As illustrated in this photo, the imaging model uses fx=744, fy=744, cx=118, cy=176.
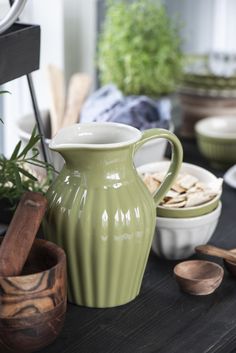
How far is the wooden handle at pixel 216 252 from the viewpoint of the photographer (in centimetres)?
100

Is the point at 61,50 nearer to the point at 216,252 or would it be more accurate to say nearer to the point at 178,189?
the point at 178,189

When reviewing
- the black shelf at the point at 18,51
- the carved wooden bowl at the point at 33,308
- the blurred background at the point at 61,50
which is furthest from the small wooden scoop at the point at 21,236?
the blurred background at the point at 61,50

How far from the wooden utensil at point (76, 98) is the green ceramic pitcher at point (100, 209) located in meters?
0.40

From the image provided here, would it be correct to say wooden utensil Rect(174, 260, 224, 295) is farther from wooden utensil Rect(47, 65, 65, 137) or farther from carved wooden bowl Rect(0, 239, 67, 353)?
wooden utensil Rect(47, 65, 65, 137)

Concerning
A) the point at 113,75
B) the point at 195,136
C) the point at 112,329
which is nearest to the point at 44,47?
the point at 113,75

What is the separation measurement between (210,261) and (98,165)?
0.91 ft

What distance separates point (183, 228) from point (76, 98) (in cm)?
41

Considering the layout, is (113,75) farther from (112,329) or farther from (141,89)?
(112,329)

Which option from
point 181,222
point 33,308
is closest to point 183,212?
point 181,222

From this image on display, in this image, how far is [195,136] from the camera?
1.58 m

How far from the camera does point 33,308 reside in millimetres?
780

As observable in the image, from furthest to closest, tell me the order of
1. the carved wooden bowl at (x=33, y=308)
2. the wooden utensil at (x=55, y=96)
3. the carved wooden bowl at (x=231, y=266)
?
1. the wooden utensil at (x=55, y=96)
2. the carved wooden bowl at (x=231, y=266)
3. the carved wooden bowl at (x=33, y=308)

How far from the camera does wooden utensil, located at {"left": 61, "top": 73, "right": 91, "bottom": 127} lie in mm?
1298

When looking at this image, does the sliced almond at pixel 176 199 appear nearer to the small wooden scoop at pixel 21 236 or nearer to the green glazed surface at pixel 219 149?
the small wooden scoop at pixel 21 236
